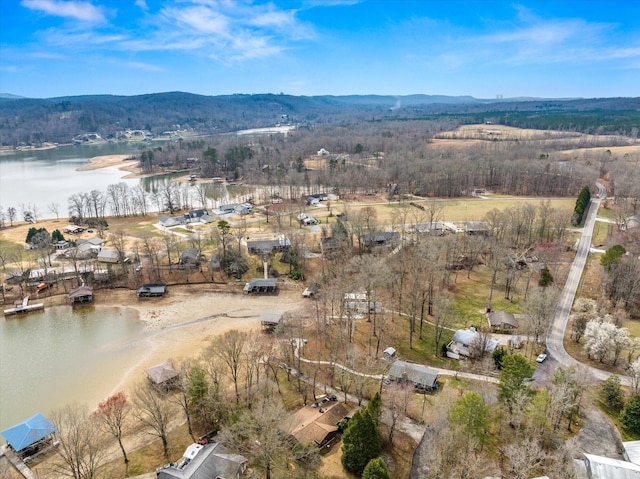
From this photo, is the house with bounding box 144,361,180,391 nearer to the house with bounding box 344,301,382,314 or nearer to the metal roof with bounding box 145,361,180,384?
the metal roof with bounding box 145,361,180,384

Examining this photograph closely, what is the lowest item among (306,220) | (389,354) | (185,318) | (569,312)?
(185,318)

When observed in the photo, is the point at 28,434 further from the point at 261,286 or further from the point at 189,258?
the point at 189,258

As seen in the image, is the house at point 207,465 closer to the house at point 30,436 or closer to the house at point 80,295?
the house at point 30,436

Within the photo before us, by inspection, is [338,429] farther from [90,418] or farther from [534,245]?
[534,245]

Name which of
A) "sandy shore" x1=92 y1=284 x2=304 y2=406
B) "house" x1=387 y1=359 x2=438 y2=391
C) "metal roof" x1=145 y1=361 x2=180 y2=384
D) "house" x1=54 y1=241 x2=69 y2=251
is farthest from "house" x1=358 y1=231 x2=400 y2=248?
"house" x1=54 y1=241 x2=69 y2=251

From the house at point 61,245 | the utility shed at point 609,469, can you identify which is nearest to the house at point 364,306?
the utility shed at point 609,469

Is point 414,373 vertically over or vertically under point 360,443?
under

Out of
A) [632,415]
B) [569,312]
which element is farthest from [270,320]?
[569,312]
